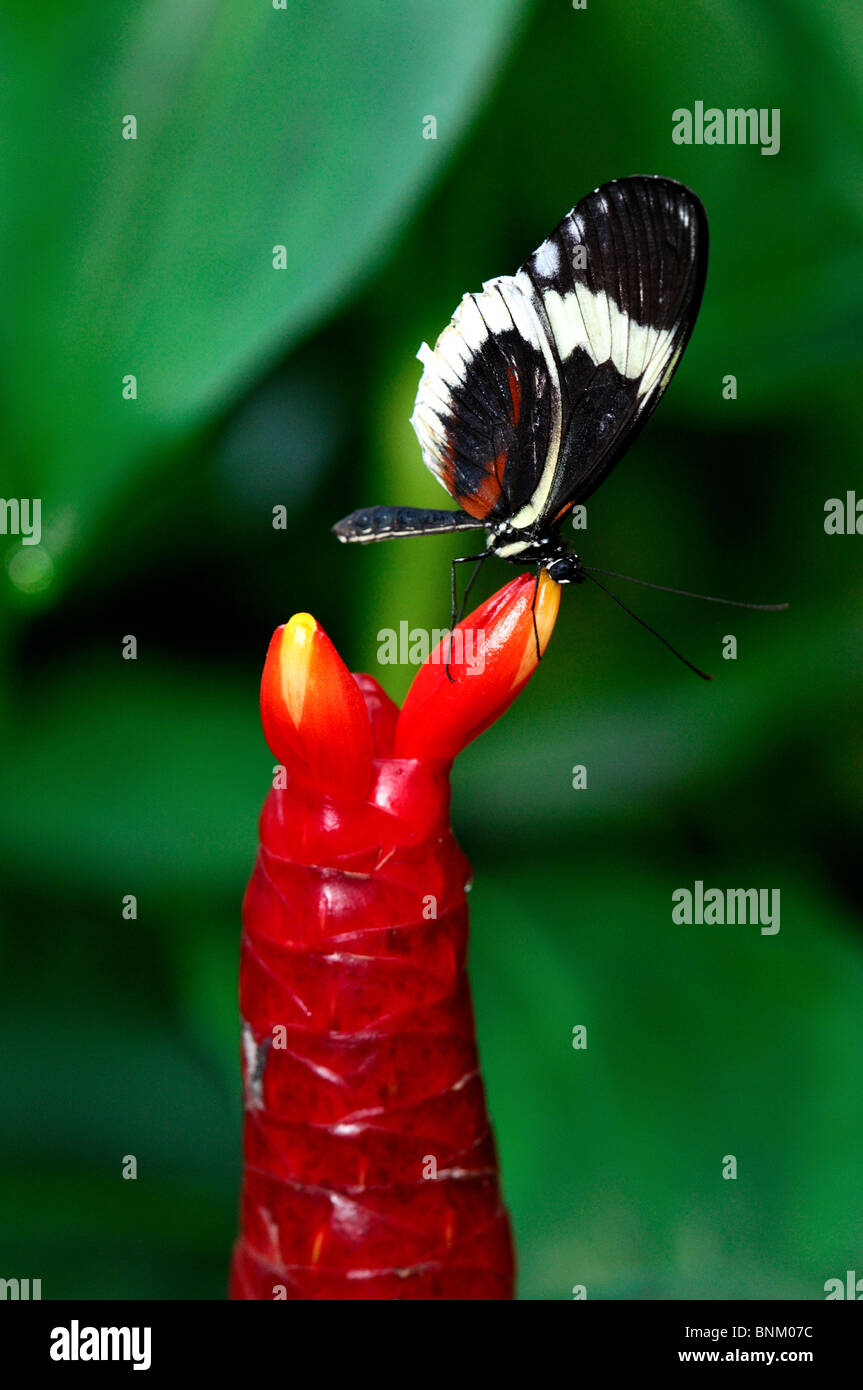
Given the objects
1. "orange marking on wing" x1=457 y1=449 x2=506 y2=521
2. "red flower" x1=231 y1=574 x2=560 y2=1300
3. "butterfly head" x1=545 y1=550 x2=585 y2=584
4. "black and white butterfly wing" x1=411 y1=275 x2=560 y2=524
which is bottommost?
"red flower" x1=231 y1=574 x2=560 y2=1300

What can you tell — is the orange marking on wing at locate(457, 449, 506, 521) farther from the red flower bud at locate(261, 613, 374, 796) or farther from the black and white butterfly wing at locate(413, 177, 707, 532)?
the red flower bud at locate(261, 613, 374, 796)

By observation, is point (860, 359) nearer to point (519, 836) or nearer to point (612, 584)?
point (612, 584)

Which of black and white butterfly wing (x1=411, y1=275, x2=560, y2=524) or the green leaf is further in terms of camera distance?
the green leaf
